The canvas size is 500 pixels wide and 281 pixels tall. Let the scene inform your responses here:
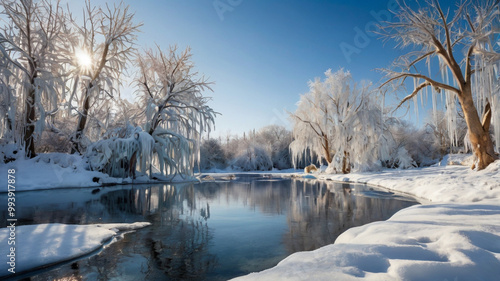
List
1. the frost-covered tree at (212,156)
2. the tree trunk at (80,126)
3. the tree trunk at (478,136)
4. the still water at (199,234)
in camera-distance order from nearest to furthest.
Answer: the still water at (199,234)
the tree trunk at (478,136)
the tree trunk at (80,126)
the frost-covered tree at (212,156)

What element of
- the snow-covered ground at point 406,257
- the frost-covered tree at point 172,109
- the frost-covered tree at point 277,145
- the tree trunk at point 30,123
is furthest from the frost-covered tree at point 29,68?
the frost-covered tree at point 277,145

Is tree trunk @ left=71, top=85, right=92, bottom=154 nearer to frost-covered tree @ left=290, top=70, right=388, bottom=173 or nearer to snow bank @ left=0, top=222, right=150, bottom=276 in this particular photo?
snow bank @ left=0, top=222, right=150, bottom=276

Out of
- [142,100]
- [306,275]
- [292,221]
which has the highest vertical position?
[142,100]

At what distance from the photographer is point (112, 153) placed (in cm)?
1218

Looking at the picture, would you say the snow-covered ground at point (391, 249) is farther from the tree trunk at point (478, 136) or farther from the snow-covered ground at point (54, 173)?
the snow-covered ground at point (54, 173)

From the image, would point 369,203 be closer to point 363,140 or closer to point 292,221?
point 292,221

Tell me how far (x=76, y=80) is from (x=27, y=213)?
30.3 ft

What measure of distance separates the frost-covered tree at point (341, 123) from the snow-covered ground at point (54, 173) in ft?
44.1

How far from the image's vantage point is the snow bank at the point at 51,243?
2521 millimetres

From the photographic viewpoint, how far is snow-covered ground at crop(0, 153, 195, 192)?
31.0 ft

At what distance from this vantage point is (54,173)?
10.2m

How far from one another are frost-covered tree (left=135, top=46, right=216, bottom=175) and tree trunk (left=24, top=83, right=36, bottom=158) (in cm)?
468

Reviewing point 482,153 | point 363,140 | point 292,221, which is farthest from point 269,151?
point 292,221

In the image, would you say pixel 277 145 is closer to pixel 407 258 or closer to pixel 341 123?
pixel 341 123
